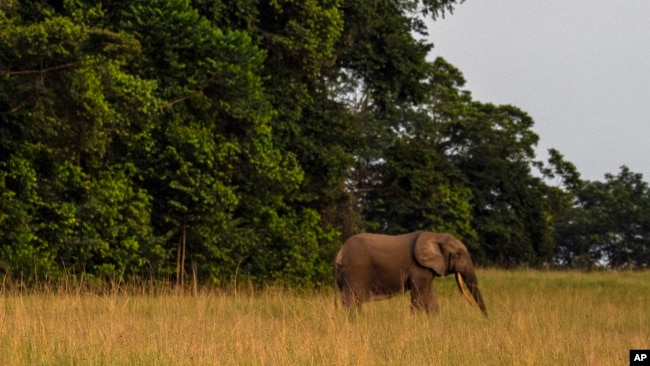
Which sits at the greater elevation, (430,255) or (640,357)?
(430,255)

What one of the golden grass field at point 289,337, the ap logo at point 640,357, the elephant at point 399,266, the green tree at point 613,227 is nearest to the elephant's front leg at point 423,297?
the elephant at point 399,266

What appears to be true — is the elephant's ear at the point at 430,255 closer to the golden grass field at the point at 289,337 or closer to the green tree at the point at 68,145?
the golden grass field at the point at 289,337

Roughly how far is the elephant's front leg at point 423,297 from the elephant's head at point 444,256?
288 mm

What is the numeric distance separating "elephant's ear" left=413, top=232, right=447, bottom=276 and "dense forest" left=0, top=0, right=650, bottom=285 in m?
5.92

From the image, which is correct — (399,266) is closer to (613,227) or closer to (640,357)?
(640,357)

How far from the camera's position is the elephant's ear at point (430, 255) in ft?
60.0

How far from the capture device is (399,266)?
1859 centimetres

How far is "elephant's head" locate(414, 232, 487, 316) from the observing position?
1833cm

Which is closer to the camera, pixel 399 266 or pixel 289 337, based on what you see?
pixel 289 337

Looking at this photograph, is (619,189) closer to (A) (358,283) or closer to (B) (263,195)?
(B) (263,195)

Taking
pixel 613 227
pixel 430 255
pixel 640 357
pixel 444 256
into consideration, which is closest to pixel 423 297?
pixel 430 255

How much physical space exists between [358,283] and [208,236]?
20.0 ft

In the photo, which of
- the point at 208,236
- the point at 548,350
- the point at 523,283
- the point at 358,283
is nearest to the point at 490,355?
the point at 548,350

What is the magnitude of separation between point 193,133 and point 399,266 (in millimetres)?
6498
